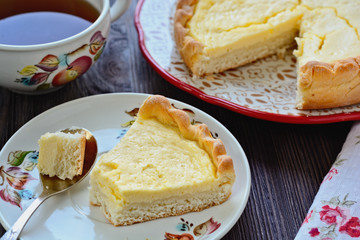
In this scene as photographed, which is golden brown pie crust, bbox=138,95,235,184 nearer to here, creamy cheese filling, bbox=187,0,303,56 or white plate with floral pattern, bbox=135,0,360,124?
white plate with floral pattern, bbox=135,0,360,124

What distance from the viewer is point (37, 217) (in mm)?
2057

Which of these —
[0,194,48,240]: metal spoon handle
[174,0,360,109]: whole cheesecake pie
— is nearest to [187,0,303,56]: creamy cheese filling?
[174,0,360,109]: whole cheesecake pie

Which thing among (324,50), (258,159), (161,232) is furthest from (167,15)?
(161,232)

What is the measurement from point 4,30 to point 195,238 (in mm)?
1506

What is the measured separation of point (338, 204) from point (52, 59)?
154 cm

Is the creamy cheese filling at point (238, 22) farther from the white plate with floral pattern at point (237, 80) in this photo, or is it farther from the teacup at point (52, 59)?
the teacup at point (52, 59)

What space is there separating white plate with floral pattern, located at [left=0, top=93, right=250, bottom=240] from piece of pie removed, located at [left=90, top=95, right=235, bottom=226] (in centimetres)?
5

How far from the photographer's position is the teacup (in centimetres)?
240

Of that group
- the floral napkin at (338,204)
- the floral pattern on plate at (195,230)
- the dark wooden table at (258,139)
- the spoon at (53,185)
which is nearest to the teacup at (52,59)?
the dark wooden table at (258,139)

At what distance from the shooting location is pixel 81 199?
2174mm

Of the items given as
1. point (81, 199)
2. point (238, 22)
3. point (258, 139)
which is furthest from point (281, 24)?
point (81, 199)

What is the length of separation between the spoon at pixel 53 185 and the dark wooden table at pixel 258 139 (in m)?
0.23

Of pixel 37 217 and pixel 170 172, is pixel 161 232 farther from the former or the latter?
pixel 37 217

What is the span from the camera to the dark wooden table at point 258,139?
7.60 ft
